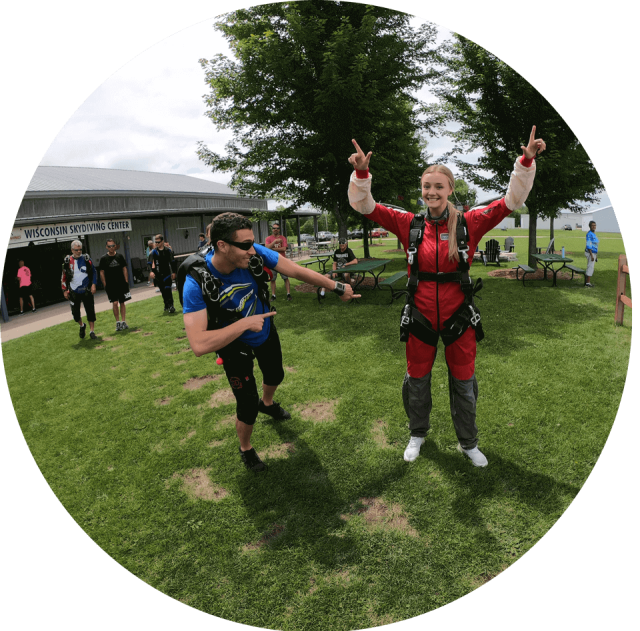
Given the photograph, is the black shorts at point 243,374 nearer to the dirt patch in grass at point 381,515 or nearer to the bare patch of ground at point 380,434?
the dirt patch in grass at point 381,515

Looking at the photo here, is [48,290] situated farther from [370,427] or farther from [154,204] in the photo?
[370,427]

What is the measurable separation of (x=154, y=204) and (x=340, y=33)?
5971 millimetres

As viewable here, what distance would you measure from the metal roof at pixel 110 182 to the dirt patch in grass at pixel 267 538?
7286 mm

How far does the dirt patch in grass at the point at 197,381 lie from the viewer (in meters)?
5.47

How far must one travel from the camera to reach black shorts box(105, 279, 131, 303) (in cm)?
816

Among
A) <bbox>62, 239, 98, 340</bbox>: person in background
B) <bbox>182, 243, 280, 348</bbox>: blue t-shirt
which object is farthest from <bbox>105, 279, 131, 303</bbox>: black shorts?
<bbox>182, 243, 280, 348</bbox>: blue t-shirt

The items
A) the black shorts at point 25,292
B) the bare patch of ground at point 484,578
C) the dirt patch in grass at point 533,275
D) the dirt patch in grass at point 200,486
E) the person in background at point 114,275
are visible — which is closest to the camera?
the bare patch of ground at point 484,578

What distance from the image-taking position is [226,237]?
262 cm

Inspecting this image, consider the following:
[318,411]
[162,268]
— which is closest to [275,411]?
[318,411]

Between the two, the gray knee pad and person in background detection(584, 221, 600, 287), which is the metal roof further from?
person in background detection(584, 221, 600, 287)

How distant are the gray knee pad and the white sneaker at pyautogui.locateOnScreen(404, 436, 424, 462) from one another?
0.05m

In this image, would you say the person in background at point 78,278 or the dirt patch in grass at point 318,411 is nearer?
the dirt patch in grass at point 318,411

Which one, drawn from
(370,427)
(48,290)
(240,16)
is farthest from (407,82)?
(48,290)

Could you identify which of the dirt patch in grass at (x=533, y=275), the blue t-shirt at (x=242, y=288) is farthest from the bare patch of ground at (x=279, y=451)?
the dirt patch in grass at (x=533, y=275)
